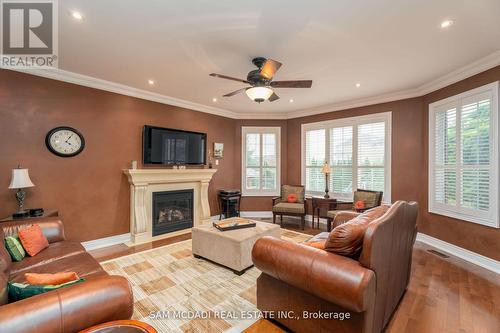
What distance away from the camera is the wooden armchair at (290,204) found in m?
4.98

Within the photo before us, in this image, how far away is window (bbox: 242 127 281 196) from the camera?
20.3ft

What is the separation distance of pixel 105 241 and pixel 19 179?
1585mm

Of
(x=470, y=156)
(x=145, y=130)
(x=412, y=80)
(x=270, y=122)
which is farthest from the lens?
(x=270, y=122)

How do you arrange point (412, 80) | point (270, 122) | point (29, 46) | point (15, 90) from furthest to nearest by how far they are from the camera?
point (270, 122) < point (412, 80) < point (15, 90) < point (29, 46)

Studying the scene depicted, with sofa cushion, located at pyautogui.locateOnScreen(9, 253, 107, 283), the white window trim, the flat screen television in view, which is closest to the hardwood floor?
sofa cushion, located at pyautogui.locateOnScreen(9, 253, 107, 283)

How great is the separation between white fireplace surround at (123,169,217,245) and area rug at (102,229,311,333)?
2.42 feet

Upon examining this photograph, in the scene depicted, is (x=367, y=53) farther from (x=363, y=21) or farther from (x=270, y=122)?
(x=270, y=122)

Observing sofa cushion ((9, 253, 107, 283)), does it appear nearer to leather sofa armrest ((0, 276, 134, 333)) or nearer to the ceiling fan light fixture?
leather sofa armrest ((0, 276, 134, 333))

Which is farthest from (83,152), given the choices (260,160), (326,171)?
(326,171)

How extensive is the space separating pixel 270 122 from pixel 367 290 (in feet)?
17.2

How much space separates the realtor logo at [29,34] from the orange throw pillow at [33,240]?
2120mm

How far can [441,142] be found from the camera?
3908mm

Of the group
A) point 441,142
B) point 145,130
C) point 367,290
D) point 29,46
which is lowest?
point 367,290

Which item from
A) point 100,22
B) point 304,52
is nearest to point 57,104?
point 100,22
